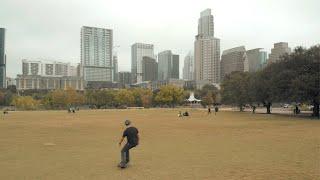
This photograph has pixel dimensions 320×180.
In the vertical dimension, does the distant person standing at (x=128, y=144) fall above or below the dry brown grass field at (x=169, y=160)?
above

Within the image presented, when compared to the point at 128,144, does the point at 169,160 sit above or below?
below

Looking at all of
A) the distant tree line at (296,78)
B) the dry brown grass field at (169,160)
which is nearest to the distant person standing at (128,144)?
the dry brown grass field at (169,160)

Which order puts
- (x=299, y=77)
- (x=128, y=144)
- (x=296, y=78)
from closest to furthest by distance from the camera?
1. (x=128, y=144)
2. (x=299, y=77)
3. (x=296, y=78)

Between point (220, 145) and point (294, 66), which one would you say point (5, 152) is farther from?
point (294, 66)

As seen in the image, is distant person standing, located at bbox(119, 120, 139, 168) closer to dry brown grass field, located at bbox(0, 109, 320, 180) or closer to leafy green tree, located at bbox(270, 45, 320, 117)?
dry brown grass field, located at bbox(0, 109, 320, 180)

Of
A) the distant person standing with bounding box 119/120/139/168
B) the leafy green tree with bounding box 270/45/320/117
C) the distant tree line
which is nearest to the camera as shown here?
the distant person standing with bounding box 119/120/139/168

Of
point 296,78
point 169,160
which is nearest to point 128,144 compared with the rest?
point 169,160

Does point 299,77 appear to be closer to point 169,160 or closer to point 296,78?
point 296,78

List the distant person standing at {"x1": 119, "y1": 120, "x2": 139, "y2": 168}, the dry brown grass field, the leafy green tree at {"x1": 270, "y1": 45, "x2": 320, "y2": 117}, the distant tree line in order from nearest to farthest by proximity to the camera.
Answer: the dry brown grass field
the distant person standing at {"x1": 119, "y1": 120, "x2": 139, "y2": 168}
the leafy green tree at {"x1": 270, "y1": 45, "x2": 320, "y2": 117}
the distant tree line

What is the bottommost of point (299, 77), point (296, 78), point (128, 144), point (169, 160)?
point (169, 160)

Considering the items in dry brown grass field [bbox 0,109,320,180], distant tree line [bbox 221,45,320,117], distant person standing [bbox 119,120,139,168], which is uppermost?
distant tree line [bbox 221,45,320,117]

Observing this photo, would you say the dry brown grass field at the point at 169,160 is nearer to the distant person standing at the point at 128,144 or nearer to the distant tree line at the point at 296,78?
the distant person standing at the point at 128,144

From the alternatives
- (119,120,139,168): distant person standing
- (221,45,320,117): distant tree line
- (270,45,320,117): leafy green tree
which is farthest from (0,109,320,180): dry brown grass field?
(221,45,320,117): distant tree line

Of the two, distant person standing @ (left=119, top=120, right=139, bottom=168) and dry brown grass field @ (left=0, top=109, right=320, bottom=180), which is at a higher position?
distant person standing @ (left=119, top=120, right=139, bottom=168)
